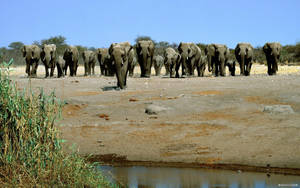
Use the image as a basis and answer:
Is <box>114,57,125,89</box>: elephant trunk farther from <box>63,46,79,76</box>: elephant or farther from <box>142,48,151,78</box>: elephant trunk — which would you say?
<box>63,46,79,76</box>: elephant

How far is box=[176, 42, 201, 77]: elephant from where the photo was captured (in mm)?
27609

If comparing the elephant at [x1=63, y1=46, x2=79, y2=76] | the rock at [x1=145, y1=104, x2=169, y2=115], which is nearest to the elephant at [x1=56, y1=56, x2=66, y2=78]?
the elephant at [x1=63, y1=46, x2=79, y2=76]

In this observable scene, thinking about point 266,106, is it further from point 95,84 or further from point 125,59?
point 95,84

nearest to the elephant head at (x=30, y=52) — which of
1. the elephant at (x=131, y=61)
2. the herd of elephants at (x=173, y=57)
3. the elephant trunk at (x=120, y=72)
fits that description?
the herd of elephants at (x=173, y=57)

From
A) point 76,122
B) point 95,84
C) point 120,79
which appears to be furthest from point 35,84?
point 76,122

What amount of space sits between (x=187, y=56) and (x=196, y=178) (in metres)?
19.1

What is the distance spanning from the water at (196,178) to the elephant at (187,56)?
58.0ft

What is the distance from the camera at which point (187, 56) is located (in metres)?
27.7

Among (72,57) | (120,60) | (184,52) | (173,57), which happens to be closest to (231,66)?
(184,52)

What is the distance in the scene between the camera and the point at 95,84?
21.1 meters

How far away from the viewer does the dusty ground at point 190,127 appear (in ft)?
33.2

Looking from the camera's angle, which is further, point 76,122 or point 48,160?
point 76,122

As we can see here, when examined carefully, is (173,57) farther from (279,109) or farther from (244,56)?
(279,109)

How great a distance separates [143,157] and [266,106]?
13.0 ft
